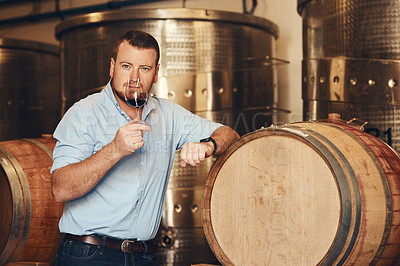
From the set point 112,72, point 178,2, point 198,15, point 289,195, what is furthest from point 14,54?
point 289,195

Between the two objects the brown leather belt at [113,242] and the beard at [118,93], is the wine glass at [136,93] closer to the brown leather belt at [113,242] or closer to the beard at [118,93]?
the beard at [118,93]

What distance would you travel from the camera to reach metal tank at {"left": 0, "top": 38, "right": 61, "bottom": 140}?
5.62m

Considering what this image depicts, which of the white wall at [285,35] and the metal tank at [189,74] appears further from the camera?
the white wall at [285,35]

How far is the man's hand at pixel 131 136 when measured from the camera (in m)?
2.28

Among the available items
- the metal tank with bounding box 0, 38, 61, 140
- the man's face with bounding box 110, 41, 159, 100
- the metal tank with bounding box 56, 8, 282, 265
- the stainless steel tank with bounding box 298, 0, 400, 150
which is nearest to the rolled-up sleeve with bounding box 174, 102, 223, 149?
the man's face with bounding box 110, 41, 159, 100

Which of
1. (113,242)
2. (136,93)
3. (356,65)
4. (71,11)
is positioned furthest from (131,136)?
(71,11)

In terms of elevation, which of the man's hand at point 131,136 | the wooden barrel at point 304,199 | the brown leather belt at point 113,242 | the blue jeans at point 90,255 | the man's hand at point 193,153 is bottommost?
the blue jeans at point 90,255

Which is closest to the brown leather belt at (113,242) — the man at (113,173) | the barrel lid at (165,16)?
the man at (113,173)

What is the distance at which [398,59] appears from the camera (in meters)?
3.36

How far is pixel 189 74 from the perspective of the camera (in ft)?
14.4

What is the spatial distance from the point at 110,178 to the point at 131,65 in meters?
0.49

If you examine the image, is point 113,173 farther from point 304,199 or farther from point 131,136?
point 304,199

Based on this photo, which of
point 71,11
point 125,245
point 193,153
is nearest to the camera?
point 193,153

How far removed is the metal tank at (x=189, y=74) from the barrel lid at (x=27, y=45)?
1210 millimetres
